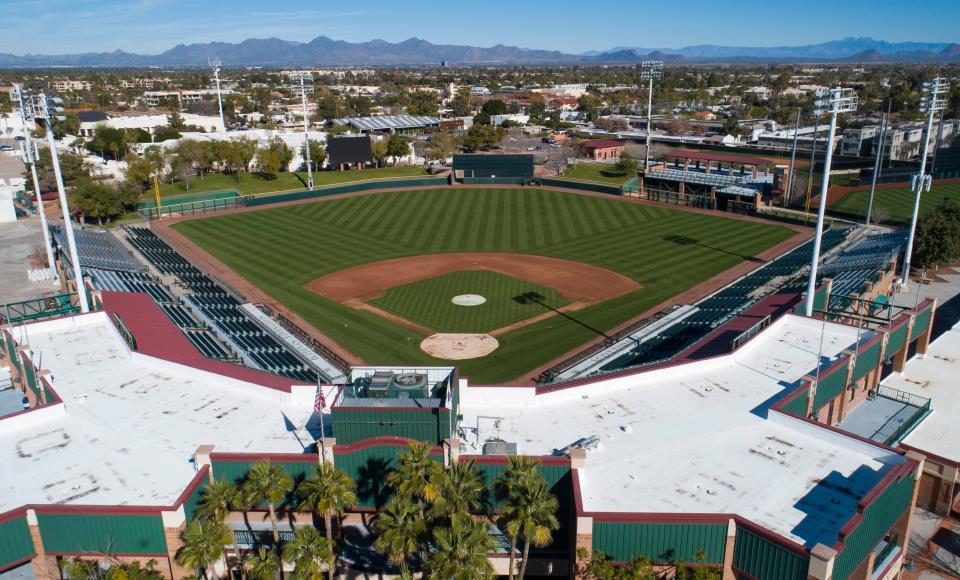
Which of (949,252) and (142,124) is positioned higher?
(142,124)

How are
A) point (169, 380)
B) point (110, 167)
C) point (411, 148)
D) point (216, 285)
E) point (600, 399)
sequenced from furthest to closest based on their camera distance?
1. point (411, 148)
2. point (110, 167)
3. point (216, 285)
4. point (169, 380)
5. point (600, 399)

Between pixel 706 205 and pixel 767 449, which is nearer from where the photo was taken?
pixel 767 449

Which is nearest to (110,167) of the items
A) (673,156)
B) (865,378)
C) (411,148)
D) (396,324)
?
(411,148)

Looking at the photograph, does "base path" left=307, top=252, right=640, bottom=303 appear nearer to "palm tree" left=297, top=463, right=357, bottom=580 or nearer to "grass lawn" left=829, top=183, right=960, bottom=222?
"palm tree" left=297, top=463, right=357, bottom=580

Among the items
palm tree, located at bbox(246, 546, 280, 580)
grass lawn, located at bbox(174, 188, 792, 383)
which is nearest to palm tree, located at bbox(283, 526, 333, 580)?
palm tree, located at bbox(246, 546, 280, 580)

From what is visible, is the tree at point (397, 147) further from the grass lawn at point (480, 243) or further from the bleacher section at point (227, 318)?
the bleacher section at point (227, 318)

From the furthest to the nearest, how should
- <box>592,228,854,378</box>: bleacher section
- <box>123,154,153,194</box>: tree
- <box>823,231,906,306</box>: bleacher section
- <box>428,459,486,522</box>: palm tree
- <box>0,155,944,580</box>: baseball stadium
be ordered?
<box>123,154,153,194</box>: tree
<box>823,231,906,306</box>: bleacher section
<box>592,228,854,378</box>: bleacher section
<box>0,155,944,580</box>: baseball stadium
<box>428,459,486,522</box>: palm tree

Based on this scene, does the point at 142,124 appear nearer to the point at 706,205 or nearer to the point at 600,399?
the point at 706,205
